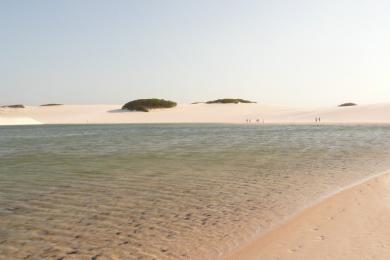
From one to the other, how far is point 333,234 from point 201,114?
234 ft

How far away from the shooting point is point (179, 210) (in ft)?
27.0

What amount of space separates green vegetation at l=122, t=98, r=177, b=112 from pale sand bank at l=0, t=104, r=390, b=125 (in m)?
1.92

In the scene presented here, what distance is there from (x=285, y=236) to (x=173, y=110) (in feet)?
249

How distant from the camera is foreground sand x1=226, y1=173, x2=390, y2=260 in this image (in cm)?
553

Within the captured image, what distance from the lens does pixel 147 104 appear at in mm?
83812

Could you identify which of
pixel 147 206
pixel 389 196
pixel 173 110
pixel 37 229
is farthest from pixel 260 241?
pixel 173 110

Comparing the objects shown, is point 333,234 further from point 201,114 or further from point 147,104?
point 147,104

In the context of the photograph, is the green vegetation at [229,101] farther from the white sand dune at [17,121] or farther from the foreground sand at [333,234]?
the foreground sand at [333,234]

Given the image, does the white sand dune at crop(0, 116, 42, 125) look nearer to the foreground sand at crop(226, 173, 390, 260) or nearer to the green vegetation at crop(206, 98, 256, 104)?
the green vegetation at crop(206, 98, 256, 104)

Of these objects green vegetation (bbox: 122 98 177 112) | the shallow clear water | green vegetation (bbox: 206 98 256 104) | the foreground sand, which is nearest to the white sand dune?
green vegetation (bbox: 122 98 177 112)

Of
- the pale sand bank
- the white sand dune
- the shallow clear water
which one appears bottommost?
the shallow clear water

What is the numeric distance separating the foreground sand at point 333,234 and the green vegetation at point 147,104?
247ft

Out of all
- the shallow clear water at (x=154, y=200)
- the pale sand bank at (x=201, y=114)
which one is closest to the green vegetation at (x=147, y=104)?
the pale sand bank at (x=201, y=114)

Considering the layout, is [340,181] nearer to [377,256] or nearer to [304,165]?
[304,165]
